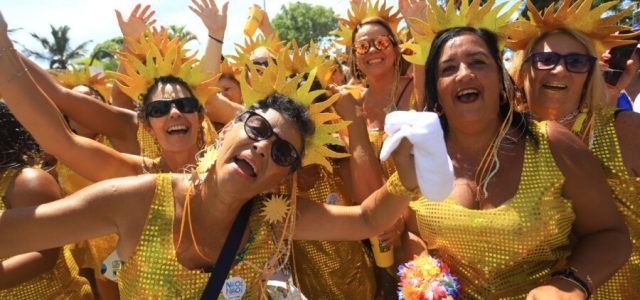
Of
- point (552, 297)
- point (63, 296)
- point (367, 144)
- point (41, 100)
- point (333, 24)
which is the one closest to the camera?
point (552, 297)

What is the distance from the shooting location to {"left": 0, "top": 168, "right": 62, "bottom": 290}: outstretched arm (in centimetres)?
245

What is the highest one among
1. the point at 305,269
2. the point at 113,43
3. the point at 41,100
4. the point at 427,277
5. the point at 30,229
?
the point at 41,100

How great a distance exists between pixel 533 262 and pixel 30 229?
212 cm

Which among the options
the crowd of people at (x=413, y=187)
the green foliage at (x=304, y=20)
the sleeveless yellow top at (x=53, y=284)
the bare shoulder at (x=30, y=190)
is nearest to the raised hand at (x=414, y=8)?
the crowd of people at (x=413, y=187)

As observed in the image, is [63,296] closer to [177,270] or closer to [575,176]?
[177,270]

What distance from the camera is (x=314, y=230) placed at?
235 centimetres

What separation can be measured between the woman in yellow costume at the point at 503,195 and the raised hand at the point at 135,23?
98.1 inches

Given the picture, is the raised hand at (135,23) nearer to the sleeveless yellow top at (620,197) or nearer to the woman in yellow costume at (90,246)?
the woman in yellow costume at (90,246)

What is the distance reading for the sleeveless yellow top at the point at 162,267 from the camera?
211 centimetres

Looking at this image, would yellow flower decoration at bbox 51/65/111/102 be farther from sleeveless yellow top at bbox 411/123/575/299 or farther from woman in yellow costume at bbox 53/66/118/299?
sleeveless yellow top at bbox 411/123/575/299

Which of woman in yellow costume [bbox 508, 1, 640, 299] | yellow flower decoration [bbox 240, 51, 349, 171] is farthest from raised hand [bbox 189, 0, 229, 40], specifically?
woman in yellow costume [bbox 508, 1, 640, 299]

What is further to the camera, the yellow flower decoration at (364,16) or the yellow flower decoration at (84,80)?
the yellow flower decoration at (84,80)

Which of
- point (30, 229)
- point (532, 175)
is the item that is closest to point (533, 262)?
point (532, 175)

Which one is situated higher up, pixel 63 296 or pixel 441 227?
pixel 441 227
